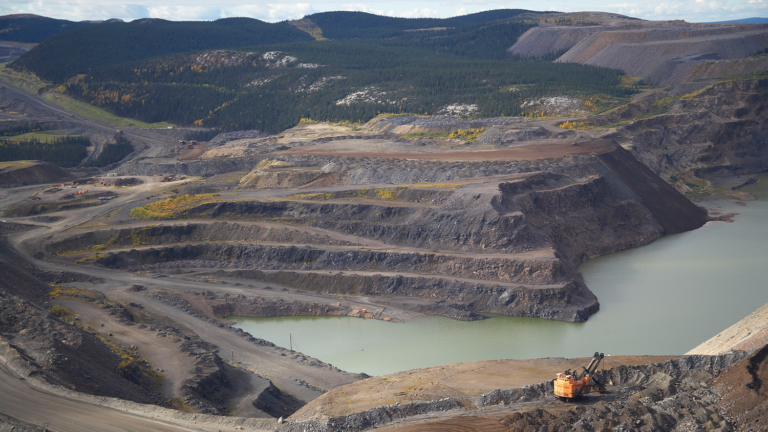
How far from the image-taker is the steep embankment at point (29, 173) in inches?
3696

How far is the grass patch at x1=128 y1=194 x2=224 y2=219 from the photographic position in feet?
235

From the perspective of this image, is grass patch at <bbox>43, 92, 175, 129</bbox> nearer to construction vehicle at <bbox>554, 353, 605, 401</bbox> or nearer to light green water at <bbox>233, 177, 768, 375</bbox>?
light green water at <bbox>233, 177, 768, 375</bbox>

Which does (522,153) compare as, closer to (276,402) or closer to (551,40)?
(276,402)

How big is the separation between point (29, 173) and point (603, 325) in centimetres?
8646

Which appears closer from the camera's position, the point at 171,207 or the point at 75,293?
the point at 75,293

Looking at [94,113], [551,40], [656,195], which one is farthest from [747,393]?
[551,40]

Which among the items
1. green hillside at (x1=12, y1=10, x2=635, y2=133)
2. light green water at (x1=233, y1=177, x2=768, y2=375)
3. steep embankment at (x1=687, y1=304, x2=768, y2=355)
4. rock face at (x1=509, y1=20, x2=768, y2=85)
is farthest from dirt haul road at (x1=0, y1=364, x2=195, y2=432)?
rock face at (x1=509, y1=20, x2=768, y2=85)

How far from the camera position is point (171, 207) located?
7369cm

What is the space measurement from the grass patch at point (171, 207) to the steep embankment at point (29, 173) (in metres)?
31.5

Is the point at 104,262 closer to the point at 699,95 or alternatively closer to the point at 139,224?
the point at 139,224

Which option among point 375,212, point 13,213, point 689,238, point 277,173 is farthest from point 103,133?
point 689,238

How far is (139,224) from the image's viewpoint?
69750 mm

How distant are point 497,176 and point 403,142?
28215 millimetres

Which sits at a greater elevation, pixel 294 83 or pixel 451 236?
pixel 294 83
